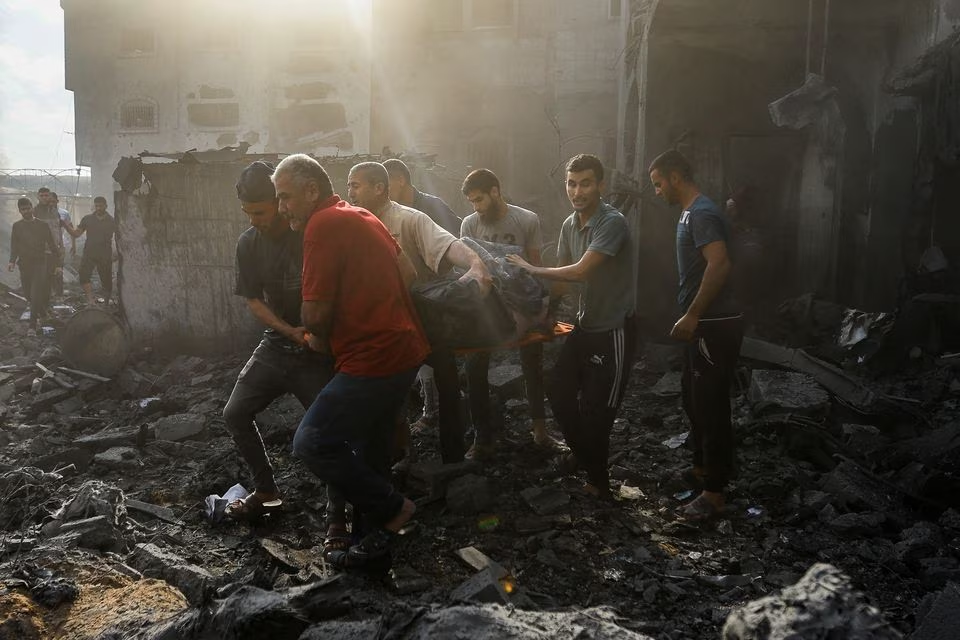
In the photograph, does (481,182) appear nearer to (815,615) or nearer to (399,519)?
(399,519)

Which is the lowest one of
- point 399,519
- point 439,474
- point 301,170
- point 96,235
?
point 439,474

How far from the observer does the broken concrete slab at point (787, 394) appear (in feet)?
20.2

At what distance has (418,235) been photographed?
461 cm

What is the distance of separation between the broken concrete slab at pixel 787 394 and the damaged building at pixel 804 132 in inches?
88.4

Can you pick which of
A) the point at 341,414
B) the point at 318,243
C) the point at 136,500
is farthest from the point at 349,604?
the point at 136,500

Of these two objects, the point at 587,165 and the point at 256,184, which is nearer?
the point at 256,184

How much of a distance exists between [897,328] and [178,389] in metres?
8.05

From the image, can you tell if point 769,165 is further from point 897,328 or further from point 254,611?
point 254,611

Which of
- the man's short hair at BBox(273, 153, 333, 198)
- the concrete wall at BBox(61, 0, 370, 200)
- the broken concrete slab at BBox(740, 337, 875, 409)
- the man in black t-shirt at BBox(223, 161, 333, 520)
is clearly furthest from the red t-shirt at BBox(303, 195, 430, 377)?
the concrete wall at BBox(61, 0, 370, 200)

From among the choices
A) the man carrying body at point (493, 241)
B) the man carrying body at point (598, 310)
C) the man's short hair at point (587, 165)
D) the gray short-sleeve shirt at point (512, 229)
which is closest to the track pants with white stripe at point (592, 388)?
the man carrying body at point (598, 310)

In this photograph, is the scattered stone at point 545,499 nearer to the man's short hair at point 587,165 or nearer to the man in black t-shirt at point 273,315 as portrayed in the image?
the man in black t-shirt at point 273,315

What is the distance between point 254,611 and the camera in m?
2.76

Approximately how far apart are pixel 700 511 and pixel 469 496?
1.48 metres

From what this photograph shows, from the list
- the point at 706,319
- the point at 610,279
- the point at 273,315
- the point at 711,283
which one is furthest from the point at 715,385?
the point at 273,315
